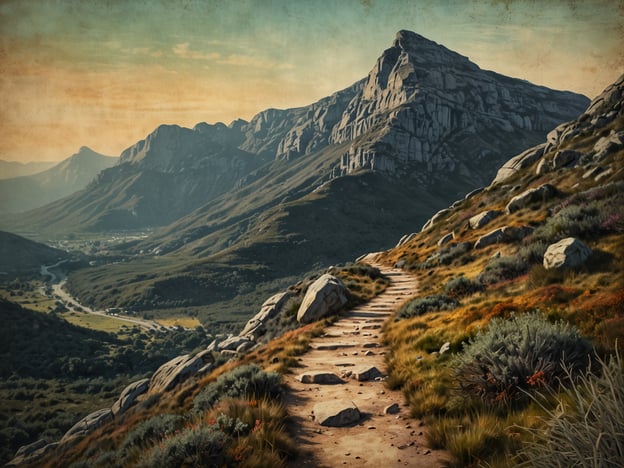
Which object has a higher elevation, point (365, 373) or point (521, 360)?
point (521, 360)

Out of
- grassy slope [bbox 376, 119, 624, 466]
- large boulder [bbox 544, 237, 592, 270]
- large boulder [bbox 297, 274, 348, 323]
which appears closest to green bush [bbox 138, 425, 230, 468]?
grassy slope [bbox 376, 119, 624, 466]

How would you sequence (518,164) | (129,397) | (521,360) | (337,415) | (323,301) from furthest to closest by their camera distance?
(518,164)
(129,397)
(323,301)
(337,415)
(521,360)

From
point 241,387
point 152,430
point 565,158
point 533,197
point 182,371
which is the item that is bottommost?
point 182,371

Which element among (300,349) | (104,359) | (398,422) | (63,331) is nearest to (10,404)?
(104,359)

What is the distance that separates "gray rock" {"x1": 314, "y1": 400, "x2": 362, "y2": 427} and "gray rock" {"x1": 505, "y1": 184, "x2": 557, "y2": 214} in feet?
105

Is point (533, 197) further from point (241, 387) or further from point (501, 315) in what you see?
point (241, 387)

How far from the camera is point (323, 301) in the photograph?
75.5 feet

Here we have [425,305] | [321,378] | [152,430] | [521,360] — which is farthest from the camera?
[425,305]

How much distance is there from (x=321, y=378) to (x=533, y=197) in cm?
3195

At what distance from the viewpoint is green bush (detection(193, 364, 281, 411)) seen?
30.0ft

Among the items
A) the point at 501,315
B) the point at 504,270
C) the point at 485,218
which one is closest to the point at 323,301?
the point at 504,270

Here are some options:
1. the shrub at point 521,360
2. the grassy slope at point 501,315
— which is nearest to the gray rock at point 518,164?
the grassy slope at point 501,315

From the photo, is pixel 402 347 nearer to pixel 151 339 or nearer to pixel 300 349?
pixel 300 349

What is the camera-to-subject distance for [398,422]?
7559 millimetres
